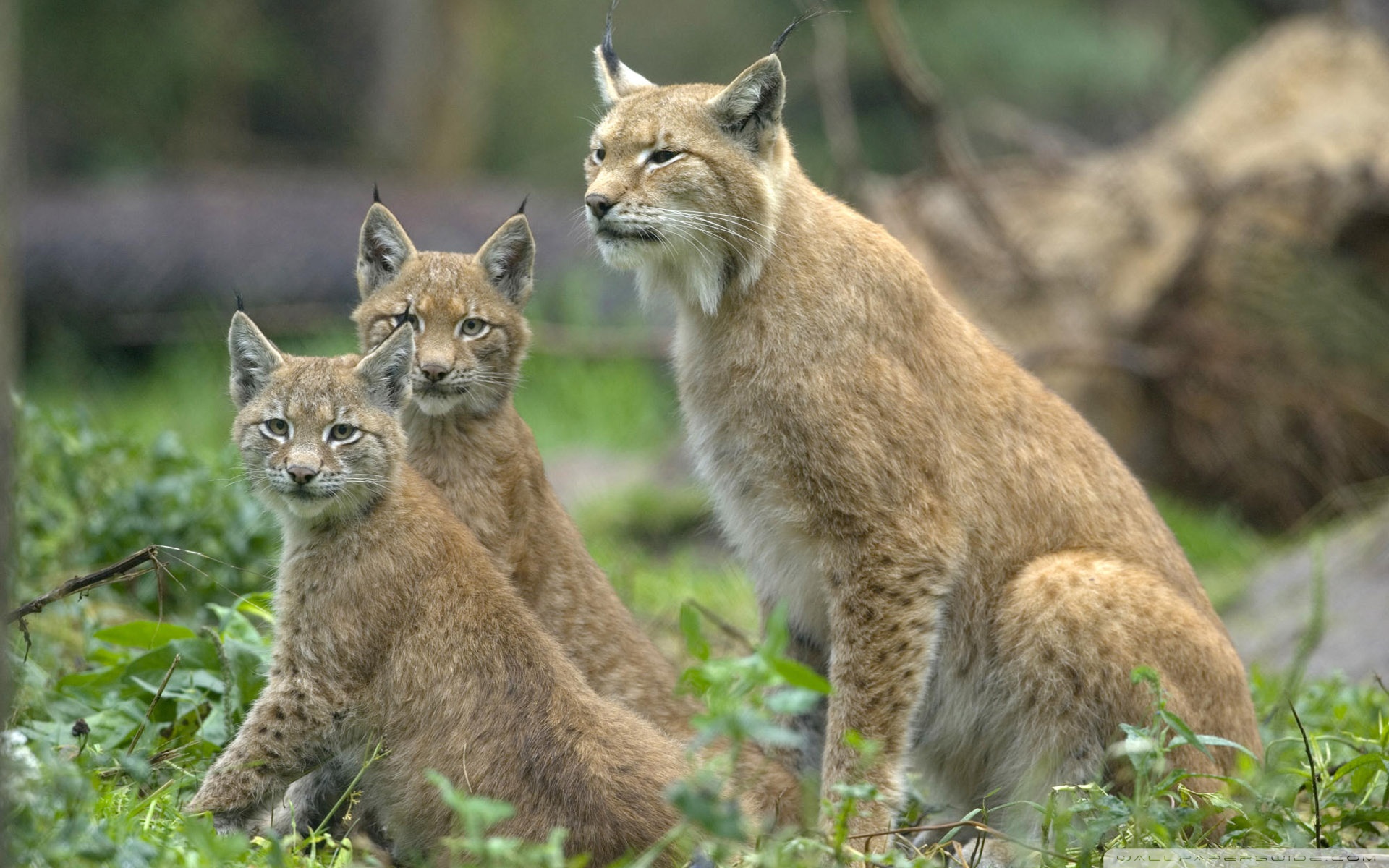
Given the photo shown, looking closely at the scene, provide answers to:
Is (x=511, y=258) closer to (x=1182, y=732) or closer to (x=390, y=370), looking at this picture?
(x=390, y=370)

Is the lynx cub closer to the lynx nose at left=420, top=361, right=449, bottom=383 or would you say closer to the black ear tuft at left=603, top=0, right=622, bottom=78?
the lynx nose at left=420, top=361, right=449, bottom=383

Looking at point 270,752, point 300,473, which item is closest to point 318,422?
point 300,473

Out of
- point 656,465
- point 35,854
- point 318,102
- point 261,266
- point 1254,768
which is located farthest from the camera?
point 318,102

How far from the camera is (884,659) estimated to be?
4664 mm

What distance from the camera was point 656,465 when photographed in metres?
11.6

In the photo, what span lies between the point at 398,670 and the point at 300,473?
2.23 feet

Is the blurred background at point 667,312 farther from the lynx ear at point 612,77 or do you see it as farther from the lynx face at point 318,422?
the lynx face at point 318,422

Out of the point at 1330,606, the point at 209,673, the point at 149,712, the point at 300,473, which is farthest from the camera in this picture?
the point at 1330,606

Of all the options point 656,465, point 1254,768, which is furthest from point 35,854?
point 656,465

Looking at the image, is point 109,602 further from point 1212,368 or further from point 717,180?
point 1212,368

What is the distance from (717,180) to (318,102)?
18994 millimetres

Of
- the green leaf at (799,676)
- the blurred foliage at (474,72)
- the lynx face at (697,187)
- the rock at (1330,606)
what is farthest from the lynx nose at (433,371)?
the blurred foliage at (474,72)

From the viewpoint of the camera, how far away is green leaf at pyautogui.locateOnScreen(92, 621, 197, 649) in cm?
501

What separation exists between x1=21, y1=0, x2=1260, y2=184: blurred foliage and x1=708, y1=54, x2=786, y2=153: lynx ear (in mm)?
12429
